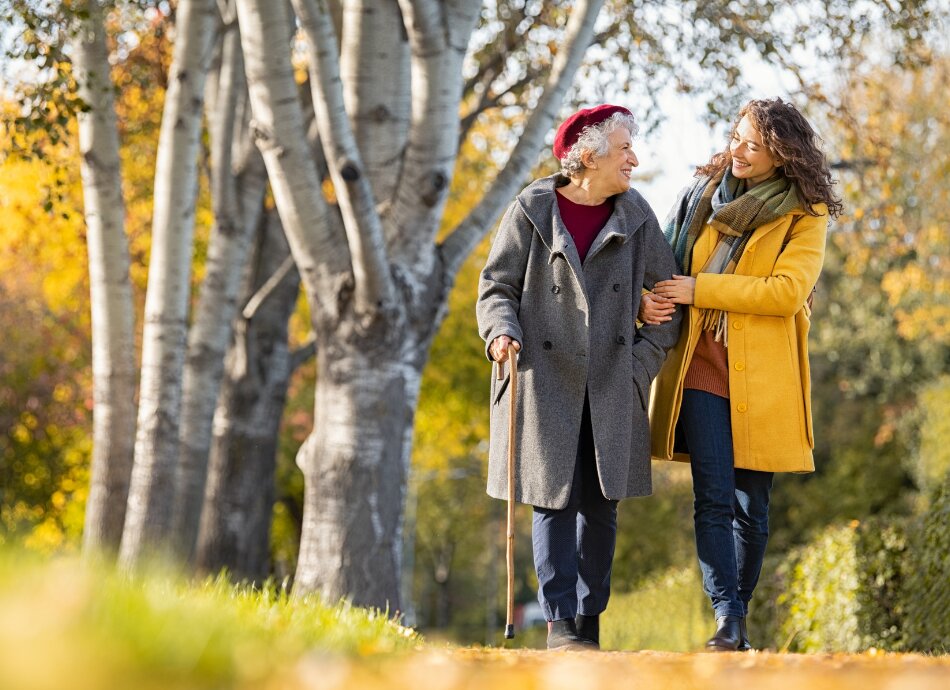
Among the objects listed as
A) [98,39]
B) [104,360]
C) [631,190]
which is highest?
[98,39]

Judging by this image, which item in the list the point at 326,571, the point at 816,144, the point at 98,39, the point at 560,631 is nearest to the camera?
the point at 560,631

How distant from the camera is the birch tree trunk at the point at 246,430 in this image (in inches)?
493

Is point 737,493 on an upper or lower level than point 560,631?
upper

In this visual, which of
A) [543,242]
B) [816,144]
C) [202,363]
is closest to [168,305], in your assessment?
[202,363]

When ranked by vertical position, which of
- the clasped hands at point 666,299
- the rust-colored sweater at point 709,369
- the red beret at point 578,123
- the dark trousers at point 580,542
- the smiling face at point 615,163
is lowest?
the dark trousers at point 580,542

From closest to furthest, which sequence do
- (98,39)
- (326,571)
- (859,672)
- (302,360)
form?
(859,672)
(326,571)
(98,39)
(302,360)

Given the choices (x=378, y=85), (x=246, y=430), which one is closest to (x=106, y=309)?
(x=246, y=430)

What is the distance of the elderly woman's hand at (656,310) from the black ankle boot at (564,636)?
130 centimetres

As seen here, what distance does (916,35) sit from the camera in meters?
10.6

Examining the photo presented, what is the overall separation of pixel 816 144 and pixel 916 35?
577 cm

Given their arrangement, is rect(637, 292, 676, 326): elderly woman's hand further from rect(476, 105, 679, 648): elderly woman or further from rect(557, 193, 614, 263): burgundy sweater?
rect(557, 193, 614, 263): burgundy sweater

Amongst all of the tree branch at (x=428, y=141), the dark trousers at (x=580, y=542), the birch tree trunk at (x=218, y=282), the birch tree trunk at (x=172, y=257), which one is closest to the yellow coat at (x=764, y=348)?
the dark trousers at (x=580, y=542)

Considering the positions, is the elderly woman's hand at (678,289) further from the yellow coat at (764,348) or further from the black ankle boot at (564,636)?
the black ankle boot at (564,636)

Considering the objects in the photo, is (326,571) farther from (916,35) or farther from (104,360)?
(916,35)
